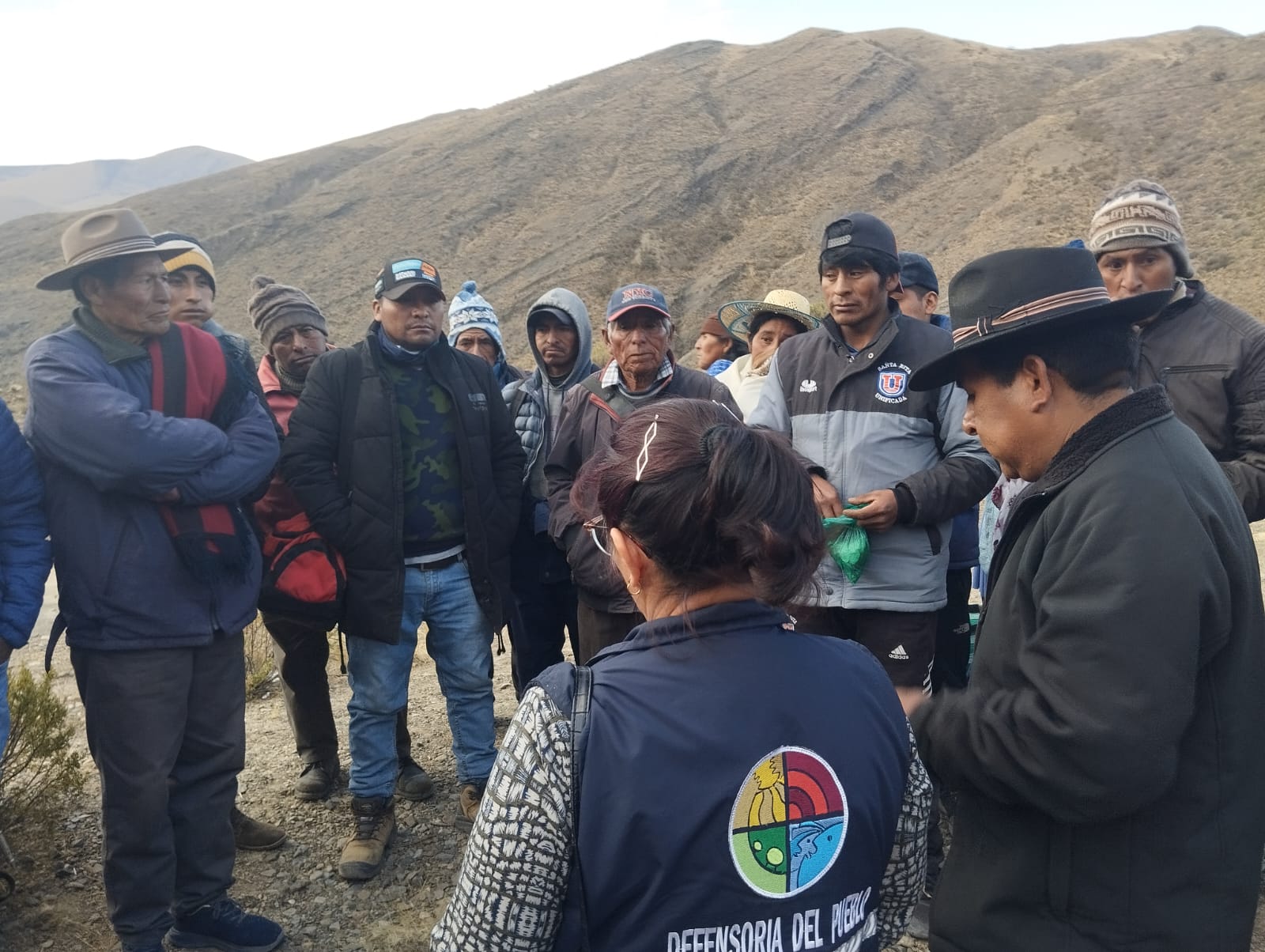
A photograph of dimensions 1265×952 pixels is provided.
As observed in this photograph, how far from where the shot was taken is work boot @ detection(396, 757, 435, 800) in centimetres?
407

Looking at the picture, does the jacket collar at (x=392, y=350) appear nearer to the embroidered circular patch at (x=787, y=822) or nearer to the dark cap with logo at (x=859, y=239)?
the dark cap with logo at (x=859, y=239)

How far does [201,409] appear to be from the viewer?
9.81 feet

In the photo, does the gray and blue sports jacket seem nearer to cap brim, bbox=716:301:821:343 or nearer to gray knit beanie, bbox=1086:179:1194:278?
gray knit beanie, bbox=1086:179:1194:278

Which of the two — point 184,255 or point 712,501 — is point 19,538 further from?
point 712,501

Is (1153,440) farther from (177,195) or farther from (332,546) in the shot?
(177,195)

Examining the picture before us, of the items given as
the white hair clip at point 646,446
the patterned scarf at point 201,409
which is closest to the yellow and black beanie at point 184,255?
the patterned scarf at point 201,409

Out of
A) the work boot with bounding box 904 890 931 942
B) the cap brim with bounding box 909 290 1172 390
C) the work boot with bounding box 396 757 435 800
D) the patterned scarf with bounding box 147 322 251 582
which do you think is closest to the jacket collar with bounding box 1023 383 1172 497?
the cap brim with bounding box 909 290 1172 390

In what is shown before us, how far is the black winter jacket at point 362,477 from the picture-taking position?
3.45 m

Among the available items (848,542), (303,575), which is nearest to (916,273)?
(848,542)

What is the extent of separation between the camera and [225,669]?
3002 mm

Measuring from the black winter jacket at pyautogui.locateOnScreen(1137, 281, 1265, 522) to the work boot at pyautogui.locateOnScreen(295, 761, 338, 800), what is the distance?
377 centimetres

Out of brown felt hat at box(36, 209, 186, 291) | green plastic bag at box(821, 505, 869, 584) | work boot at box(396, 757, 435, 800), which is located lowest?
work boot at box(396, 757, 435, 800)

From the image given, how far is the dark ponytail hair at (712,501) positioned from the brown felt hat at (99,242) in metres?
2.20

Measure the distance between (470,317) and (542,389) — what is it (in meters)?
0.99
